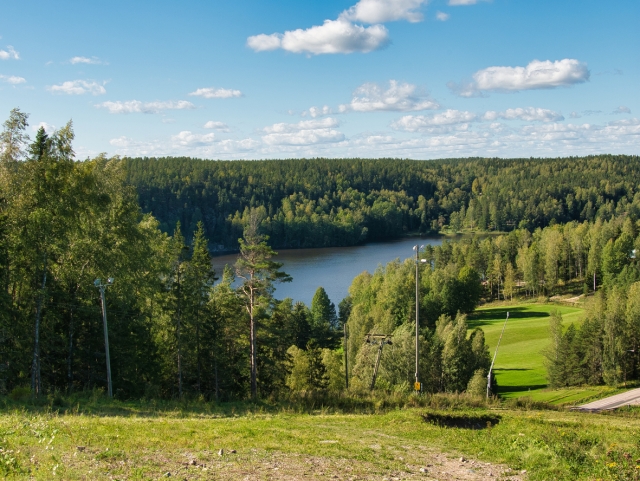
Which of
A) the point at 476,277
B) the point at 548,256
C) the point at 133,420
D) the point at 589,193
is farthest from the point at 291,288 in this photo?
the point at 589,193

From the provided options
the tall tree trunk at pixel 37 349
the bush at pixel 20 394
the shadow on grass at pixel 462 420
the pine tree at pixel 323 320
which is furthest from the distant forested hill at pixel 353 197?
the shadow on grass at pixel 462 420

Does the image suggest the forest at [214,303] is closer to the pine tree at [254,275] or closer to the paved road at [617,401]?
the pine tree at [254,275]

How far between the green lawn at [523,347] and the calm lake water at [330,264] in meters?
19.8

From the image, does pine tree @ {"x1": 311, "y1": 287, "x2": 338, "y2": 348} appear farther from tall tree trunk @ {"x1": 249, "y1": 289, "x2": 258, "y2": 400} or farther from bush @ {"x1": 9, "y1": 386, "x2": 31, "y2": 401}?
bush @ {"x1": 9, "y1": 386, "x2": 31, "y2": 401}

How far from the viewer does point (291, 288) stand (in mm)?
74750

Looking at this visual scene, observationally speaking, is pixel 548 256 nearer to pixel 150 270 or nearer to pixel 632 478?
pixel 150 270

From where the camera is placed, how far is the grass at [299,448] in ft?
28.3

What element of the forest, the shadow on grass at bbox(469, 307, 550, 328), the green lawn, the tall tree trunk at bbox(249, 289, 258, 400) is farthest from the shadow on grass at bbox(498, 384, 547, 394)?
the shadow on grass at bbox(469, 307, 550, 328)

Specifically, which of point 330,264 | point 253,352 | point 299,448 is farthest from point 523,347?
point 330,264

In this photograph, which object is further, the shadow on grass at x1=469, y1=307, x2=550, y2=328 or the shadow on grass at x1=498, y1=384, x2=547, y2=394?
the shadow on grass at x1=469, y1=307, x2=550, y2=328

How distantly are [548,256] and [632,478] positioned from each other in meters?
74.4

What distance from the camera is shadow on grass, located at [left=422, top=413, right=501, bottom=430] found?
1442 cm

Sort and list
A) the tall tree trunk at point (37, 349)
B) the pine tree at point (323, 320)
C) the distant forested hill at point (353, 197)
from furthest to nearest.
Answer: the distant forested hill at point (353, 197)
the pine tree at point (323, 320)
the tall tree trunk at point (37, 349)

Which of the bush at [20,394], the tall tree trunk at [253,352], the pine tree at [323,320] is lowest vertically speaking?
the pine tree at [323,320]
